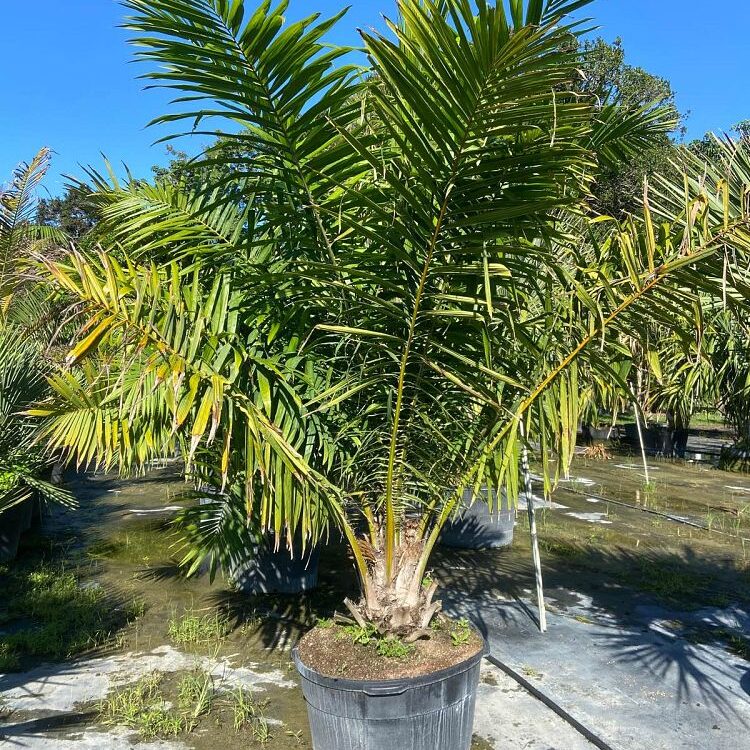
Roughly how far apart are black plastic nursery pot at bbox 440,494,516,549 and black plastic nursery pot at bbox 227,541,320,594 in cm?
158

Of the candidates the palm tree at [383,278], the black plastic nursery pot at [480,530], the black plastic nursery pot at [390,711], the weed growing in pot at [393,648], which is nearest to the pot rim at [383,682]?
the black plastic nursery pot at [390,711]

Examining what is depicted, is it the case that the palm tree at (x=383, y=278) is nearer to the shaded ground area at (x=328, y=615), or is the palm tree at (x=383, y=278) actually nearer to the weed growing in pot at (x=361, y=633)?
the weed growing in pot at (x=361, y=633)

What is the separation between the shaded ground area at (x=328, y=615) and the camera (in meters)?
3.08

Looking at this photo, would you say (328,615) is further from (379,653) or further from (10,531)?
(10,531)

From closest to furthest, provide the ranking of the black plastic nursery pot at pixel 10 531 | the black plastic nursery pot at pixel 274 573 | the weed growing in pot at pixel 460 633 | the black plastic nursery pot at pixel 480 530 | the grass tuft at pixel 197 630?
the weed growing in pot at pixel 460 633 < the grass tuft at pixel 197 630 < the black plastic nursery pot at pixel 274 573 < the black plastic nursery pot at pixel 10 531 < the black plastic nursery pot at pixel 480 530

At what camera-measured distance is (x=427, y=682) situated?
2.63m

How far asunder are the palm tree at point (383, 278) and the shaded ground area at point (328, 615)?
872 mm

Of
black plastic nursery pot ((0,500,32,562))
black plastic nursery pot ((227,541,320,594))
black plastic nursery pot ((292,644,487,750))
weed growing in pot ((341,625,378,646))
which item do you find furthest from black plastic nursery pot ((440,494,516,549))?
black plastic nursery pot ((0,500,32,562))

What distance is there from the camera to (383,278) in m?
2.70

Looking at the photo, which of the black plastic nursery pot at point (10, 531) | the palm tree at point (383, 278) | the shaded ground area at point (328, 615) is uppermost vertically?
the palm tree at point (383, 278)

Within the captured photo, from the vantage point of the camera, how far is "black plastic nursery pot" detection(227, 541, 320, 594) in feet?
15.7

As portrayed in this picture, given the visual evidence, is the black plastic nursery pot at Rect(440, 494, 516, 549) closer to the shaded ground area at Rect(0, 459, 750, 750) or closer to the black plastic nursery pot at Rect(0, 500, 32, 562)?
the shaded ground area at Rect(0, 459, 750, 750)

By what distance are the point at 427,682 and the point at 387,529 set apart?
61 centimetres

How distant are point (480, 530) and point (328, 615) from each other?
6.51 feet
